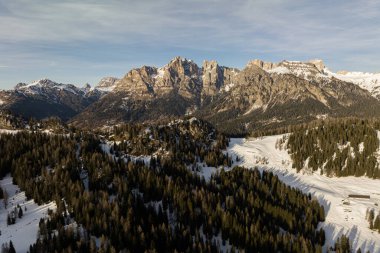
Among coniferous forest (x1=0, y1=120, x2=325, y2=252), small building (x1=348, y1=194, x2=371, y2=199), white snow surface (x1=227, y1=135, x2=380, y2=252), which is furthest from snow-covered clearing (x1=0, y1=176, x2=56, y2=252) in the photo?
small building (x1=348, y1=194, x2=371, y2=199)

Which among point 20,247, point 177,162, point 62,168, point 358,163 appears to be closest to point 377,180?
point 358,163

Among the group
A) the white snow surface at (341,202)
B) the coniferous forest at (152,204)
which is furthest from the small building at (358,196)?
the coniferous forest at (152,204)

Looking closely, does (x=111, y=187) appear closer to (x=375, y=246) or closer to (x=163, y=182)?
(x=163, y=182)

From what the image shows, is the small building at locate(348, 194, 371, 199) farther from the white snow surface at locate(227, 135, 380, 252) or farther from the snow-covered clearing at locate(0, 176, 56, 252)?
the snow-covered clearing at locate(0, 176, 56, 252)

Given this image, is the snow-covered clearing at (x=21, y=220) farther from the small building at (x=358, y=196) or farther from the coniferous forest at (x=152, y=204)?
the small building at (x=358, y=196)

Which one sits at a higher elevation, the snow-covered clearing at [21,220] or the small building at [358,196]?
the small building at [358,196]

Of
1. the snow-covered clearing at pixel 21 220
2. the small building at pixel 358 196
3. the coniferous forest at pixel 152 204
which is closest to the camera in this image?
the snow-covered clearing at pixel 21 220

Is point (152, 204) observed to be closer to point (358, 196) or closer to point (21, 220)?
point (21, 220)
